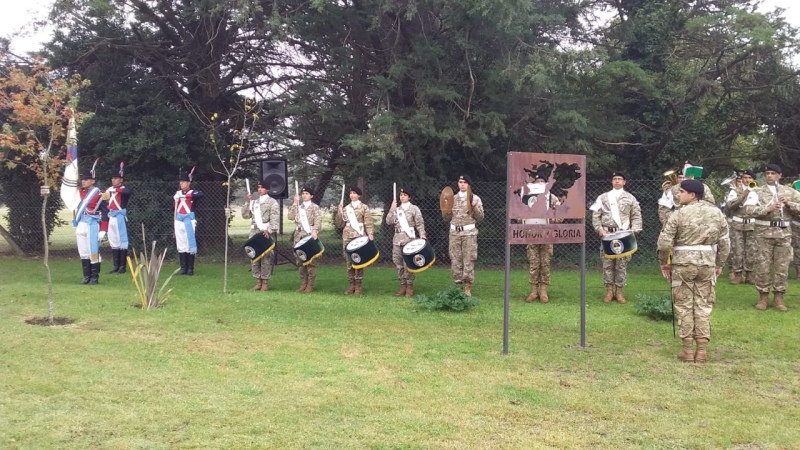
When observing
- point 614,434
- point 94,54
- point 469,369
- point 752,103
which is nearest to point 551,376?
point 469,369

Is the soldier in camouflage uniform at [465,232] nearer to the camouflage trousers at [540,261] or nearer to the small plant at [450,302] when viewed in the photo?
the camouflage trousers at [540,261]

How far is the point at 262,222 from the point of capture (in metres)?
11.0

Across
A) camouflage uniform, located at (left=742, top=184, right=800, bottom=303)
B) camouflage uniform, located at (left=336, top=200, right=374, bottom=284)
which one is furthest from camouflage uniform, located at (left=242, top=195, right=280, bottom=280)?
camouflage uniform, located at (left=742, top=184, right=800, bottom=303)

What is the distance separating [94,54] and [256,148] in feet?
15.1

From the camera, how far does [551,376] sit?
18.5 feet

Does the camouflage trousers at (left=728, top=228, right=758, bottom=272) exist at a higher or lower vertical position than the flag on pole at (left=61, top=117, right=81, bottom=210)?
lower

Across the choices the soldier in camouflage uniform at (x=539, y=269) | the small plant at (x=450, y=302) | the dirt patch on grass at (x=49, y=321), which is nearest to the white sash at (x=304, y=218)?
the small plant at (x=450, y=302)

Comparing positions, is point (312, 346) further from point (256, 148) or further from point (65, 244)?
point (65, 244)

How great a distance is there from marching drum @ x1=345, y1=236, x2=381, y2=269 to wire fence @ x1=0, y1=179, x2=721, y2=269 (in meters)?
3.56

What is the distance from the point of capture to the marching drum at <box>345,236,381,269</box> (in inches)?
392

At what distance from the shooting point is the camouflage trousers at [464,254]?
9945 millimetres

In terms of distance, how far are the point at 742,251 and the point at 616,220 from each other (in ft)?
11.8

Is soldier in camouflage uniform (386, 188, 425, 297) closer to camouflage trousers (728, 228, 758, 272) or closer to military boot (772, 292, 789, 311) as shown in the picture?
military boot (772, 292, 789, 311)

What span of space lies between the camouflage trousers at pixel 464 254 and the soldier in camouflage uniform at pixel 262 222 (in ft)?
10.7
